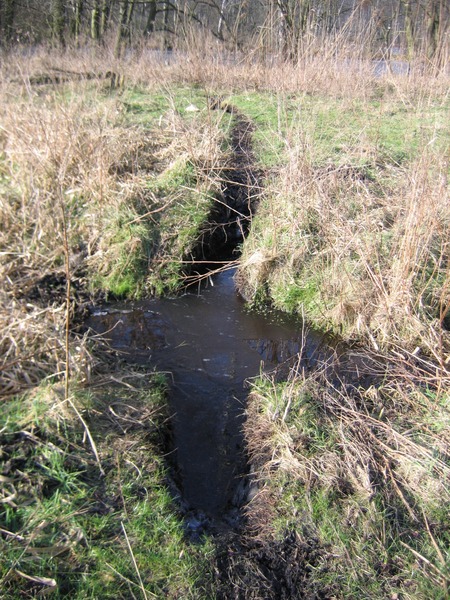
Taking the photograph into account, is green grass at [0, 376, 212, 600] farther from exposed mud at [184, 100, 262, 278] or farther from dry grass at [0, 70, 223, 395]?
exposed mud at [184, 100, 262, 278]

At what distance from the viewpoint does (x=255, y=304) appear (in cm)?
535

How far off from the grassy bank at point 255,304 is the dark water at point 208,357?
0.20 m

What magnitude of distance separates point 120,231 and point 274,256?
1.70 metres

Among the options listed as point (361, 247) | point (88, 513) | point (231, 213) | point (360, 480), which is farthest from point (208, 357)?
point (231, 213)

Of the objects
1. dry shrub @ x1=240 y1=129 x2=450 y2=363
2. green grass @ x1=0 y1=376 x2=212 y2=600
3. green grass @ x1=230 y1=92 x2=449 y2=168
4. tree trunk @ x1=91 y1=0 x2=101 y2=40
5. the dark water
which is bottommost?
the dark water

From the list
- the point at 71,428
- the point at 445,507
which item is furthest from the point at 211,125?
the point at 445,507

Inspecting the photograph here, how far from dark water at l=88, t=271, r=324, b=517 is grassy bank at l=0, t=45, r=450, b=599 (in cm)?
20

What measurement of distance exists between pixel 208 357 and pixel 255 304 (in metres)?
1.12

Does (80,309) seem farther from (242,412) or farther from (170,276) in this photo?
(242,412)

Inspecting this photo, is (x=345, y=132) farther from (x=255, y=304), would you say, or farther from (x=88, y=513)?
(x=88, y=513)

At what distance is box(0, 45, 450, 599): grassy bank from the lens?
8.42 feet

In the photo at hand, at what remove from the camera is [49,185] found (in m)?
5.93

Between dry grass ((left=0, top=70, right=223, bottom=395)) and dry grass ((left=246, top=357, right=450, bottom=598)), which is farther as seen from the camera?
dry grass ((left=0, top=70, right=223, bottom=395))

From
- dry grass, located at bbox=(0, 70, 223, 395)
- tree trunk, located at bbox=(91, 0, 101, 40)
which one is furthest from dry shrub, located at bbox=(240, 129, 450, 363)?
tree trunk, located at bbox=(91, 0, 101, 40)
